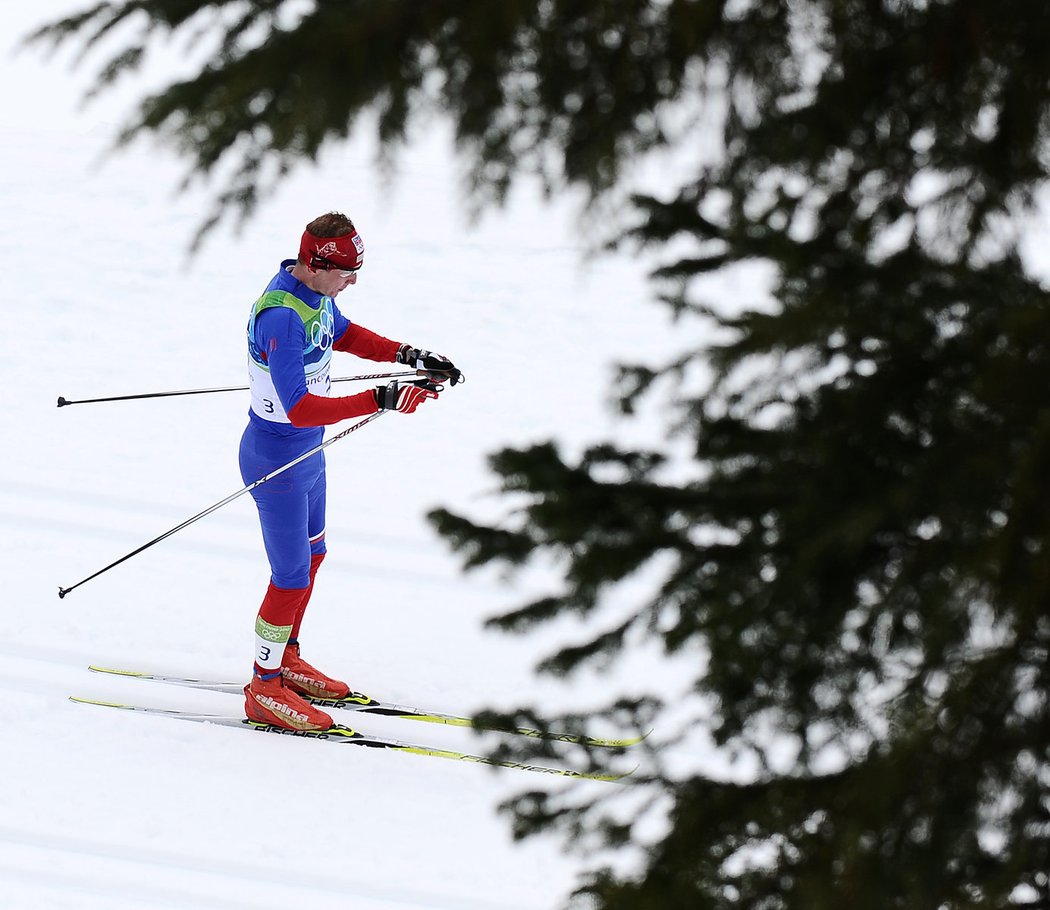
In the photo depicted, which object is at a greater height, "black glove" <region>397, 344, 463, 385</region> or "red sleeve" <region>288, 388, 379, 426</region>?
"black glove" <region>397, 344, 463, 385</region>

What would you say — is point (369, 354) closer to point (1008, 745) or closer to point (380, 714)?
point (380, 714)

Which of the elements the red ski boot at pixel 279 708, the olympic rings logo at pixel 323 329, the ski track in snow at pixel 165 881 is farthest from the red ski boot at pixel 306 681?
the olympic rings logo at pixel 323 329

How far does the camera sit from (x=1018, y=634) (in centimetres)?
173

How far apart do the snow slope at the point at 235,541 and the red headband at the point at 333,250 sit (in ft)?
1.39

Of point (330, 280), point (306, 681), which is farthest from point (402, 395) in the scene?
point (306, 681)

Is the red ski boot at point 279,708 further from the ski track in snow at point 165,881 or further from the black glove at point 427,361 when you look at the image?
the black glove at point 427,361

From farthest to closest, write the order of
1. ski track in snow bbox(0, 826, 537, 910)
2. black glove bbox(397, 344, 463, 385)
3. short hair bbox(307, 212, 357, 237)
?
black glove bbox(397, 344, 463, 385), short hair bbox(307, 212, 357, 237), ski track in snow bbox(0, 826, 537, 910)

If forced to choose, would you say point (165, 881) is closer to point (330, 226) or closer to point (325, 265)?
point (325, 265)

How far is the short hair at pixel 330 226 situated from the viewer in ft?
14.7

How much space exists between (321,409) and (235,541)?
208cm

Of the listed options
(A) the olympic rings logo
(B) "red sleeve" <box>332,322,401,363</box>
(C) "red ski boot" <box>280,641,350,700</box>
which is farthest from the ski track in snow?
(B) "red sleeve" <box>332,322,401,363</box>

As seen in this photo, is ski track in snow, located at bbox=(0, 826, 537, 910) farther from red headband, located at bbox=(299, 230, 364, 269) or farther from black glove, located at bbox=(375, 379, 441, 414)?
red headband, located at bbox=(299, 230, 364, 269)

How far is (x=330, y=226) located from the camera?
448 cm

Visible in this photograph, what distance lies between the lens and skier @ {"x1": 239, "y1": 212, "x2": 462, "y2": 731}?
14.8ft
